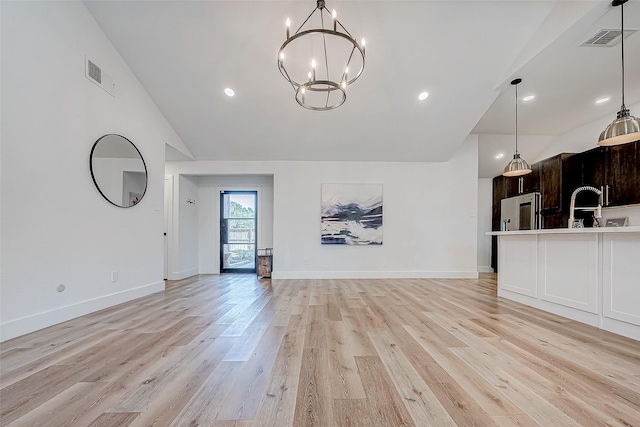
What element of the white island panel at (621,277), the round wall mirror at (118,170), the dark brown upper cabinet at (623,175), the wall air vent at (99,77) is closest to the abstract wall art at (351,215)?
the round wall mirror at (118,170)

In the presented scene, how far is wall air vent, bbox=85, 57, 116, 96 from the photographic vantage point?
3.08m

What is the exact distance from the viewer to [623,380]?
5.37ft

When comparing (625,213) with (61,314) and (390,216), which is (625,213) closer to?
(390,216)

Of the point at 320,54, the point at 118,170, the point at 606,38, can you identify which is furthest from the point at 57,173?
the point at 606,38

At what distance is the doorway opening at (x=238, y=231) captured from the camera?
636 centimetres

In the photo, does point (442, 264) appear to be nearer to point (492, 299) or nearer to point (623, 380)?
point (492, 299)

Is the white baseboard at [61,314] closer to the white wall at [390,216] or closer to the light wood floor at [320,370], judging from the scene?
the light wood floor at [320,370]

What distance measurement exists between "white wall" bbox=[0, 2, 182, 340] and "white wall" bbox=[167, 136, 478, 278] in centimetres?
244

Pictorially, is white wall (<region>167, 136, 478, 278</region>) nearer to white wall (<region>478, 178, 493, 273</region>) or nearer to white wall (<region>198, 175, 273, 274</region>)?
white wall (<region>198, 175, 273, 274</region>)

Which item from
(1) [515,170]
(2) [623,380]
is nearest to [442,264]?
(1) [515,170]

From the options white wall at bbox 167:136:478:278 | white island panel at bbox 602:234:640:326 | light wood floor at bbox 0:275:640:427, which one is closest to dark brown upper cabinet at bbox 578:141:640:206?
white wall at bbox 167:136:478:278

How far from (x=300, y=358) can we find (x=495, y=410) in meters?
Answer: 1.15

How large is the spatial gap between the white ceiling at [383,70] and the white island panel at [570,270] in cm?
224

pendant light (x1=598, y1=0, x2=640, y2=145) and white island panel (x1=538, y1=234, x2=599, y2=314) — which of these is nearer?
pendant light (x1=598, y1=0, x2=640, y2=145)
